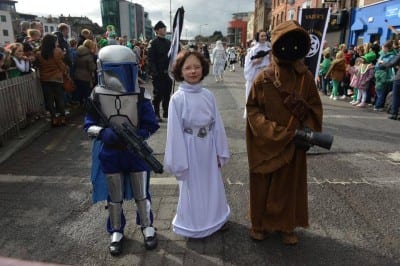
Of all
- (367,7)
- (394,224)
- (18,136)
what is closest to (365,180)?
(394,224)

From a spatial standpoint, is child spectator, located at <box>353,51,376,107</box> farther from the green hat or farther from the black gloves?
the black gloves

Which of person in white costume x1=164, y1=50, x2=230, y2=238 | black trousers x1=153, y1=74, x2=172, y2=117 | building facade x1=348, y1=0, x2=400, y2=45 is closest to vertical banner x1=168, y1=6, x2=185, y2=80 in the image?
black trousers x1=153, y1=74, x2=172, y2=117

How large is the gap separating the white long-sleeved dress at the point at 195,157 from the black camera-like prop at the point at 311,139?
67 cm

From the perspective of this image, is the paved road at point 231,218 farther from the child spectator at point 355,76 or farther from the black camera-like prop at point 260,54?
the child spectator at point 355,76

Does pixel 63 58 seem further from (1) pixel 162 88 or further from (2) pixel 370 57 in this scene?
(2) pixel 370 57

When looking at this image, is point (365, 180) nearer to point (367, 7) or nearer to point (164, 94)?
point (164, 94)

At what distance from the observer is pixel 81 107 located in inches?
358

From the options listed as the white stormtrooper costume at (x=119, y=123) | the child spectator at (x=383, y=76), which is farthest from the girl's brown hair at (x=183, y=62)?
the child spectator at (x=383, y=76)

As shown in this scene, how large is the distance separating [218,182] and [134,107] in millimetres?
1001

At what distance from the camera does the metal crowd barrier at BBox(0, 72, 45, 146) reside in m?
6.02

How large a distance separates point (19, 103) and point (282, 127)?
5.57 metres

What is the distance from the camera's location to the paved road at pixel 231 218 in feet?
9.66

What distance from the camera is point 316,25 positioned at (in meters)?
6.96

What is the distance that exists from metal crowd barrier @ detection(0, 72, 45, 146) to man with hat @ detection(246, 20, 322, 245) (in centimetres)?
484
